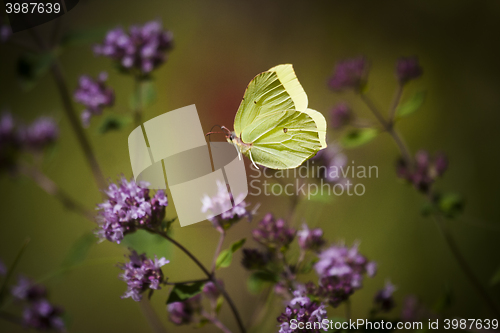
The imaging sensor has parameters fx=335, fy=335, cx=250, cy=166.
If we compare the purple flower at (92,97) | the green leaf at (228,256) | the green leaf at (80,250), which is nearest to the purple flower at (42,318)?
the green leaf at (80,250)

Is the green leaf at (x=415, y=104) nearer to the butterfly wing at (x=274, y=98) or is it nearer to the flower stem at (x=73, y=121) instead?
the butterfly wing at (x=274, y=98)

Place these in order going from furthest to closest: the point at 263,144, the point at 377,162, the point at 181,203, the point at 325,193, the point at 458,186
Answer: the point at 377,162 → the point at 458,186 → the point at 325,193 → the point at 263,144 → the point at 181,203

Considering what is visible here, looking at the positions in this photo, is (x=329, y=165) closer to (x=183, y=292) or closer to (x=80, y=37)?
(x=183, y=292)

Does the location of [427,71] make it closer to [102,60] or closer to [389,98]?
[389,98]

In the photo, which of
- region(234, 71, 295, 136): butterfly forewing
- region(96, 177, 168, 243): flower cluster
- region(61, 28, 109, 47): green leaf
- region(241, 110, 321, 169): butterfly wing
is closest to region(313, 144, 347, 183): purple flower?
region(241, 110, 321, 169): butterfly wing

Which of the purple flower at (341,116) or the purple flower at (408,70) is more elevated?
the purple flower at (408,70)

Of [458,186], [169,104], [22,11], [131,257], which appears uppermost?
[22,11]

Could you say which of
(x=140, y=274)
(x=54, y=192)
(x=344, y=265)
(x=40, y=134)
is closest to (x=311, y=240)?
(x=344, y=265)

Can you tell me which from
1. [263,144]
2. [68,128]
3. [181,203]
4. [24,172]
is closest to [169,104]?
[68,128]
